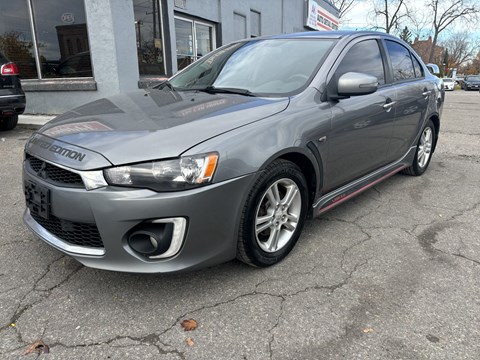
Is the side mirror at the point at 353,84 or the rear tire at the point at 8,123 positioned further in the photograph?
the rear tire at the point at 8,123

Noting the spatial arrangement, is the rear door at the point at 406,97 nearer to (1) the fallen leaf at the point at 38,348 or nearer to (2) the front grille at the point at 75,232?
(2) the front grille at the point at 75,232

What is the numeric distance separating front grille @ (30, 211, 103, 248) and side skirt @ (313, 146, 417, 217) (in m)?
1.60

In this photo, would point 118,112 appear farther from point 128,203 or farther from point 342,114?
point 342,114

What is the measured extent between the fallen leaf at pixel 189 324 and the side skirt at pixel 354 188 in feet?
4.28

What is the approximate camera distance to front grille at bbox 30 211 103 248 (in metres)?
2.17

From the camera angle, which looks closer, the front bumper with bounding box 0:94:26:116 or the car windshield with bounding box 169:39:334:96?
the car windshield with bounding box 169:39:334:96

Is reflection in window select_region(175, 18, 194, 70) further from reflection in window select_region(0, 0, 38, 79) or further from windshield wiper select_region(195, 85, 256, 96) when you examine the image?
windshield wiper select_region(195, 85, 256, 96)

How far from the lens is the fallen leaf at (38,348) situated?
193 centimetres

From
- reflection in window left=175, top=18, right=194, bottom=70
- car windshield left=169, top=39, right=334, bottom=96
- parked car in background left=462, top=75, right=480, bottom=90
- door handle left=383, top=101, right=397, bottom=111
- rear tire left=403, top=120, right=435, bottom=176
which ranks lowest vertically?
parked car in background left=462, top=75, right=480, bottom=90

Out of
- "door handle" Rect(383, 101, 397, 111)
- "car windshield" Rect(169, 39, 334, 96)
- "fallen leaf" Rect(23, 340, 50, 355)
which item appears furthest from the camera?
"door handle" Rect(383, 101, 397, 111)

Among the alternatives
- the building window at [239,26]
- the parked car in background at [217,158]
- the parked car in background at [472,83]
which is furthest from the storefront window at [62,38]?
the parked car in background at [472,83]

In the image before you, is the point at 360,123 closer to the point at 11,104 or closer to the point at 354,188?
the point at 354,188

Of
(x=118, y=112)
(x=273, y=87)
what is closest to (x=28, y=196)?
(x=118, y=112)

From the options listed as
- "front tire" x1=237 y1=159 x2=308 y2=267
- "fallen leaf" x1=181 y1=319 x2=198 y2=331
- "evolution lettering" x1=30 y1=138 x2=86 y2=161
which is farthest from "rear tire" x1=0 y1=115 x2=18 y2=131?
"fallen leaf" x1=181 y1=319 x2=198 y2=331
